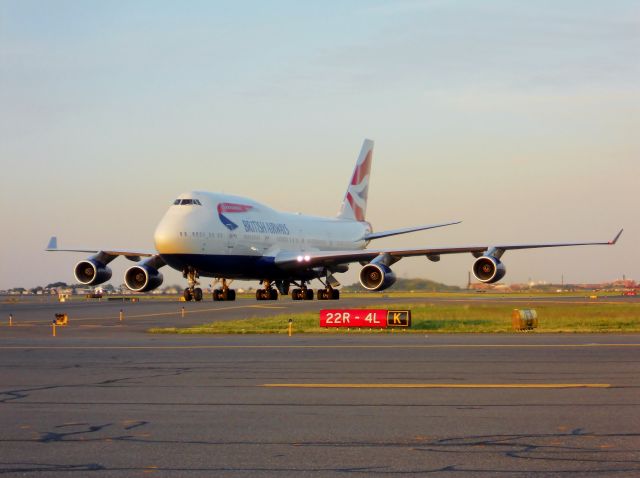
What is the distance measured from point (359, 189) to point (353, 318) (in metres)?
45.5

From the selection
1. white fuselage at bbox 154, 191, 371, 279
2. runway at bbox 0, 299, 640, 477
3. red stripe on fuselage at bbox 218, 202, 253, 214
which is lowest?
runway at bbox 0, 299, 640, 477

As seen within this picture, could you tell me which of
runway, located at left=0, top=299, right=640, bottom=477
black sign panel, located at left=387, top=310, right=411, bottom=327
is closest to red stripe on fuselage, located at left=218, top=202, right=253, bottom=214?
black sign panel, located at left=387, top=310, right=411, bottom=327

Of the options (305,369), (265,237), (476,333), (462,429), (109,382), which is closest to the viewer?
(462,429)

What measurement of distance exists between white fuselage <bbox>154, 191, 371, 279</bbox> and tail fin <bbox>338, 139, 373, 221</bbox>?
42.4 feet

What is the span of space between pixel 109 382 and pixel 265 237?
4305 cm

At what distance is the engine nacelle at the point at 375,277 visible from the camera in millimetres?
54375

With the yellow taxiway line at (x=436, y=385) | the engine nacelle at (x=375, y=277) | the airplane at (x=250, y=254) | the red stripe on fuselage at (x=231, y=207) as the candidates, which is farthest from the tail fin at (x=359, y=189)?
the yellow taxiway line at (x=436, y=385)

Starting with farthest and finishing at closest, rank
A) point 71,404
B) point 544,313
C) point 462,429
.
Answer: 1. point 544,313
2. point 71,404
3. point 462,429

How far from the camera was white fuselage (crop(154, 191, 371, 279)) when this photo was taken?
53.4 meters

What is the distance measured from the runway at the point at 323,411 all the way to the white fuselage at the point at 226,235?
1138 inches

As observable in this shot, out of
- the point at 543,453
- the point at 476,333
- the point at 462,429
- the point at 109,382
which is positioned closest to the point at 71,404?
the point at 109,382

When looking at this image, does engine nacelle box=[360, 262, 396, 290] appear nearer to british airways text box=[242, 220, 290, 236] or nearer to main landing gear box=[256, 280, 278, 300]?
british airways text box=[242, 220, 290, 236]

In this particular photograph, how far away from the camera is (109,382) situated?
1678cm

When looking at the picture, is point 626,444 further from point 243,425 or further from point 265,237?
point 265,237
